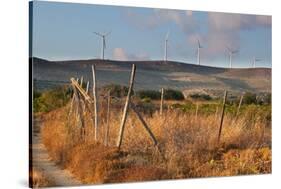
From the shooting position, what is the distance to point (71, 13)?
5.79 m

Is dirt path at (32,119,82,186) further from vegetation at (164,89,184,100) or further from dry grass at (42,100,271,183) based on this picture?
vegetation at (164,89,184,100)

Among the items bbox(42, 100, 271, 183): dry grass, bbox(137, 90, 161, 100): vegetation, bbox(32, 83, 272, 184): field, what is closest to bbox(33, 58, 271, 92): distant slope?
bbox(137, 90, 161, 100): vegetation

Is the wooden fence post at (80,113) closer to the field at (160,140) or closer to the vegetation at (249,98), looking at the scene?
the field at (160,140)

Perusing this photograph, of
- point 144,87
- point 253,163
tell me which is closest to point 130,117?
point 144,87

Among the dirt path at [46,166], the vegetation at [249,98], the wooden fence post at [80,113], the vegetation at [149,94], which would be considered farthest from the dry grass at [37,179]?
the vegetation at [249,98]

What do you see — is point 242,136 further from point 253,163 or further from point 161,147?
point 161,147

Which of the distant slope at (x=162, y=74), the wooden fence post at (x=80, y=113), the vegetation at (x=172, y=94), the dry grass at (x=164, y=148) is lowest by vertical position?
A: the dry grass at (x=164, y=148)

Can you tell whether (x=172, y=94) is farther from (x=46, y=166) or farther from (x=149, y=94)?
(x=46, y=166)

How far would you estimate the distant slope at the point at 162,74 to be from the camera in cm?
575

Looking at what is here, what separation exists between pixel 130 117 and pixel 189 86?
70 cm

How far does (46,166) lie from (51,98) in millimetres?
621

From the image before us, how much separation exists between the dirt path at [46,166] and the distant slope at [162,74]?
20.6 inches

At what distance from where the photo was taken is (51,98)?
571 cm

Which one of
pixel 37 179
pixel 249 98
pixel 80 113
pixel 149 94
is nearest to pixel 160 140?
pixel 149 94
